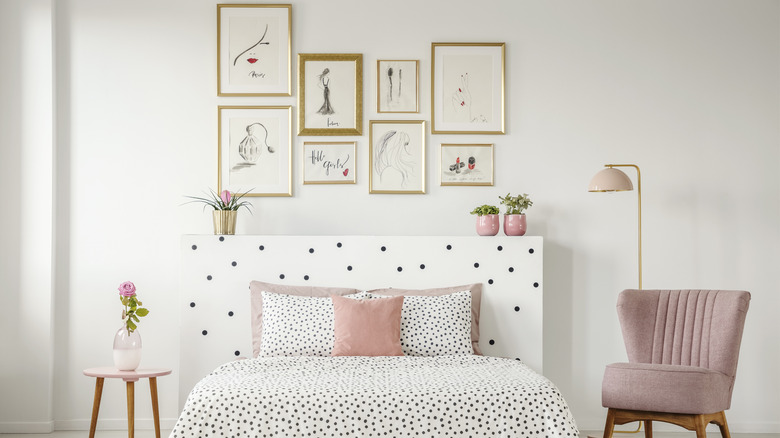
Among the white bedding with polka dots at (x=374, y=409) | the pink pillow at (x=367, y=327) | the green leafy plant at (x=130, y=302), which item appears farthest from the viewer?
the green leafy plant at (x=130, y=302)

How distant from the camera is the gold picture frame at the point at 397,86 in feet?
15.0

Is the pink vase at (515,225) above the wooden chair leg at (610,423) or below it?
above

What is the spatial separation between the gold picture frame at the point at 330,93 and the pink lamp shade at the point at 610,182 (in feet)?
4.65

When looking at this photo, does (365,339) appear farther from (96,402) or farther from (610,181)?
(610,181)

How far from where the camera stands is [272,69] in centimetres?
457

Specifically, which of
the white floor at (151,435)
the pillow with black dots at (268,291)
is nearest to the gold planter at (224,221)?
the pillow with black dots at (268,291)

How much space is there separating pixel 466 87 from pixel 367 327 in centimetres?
A: 166

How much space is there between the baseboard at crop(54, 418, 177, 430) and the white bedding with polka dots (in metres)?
1.58

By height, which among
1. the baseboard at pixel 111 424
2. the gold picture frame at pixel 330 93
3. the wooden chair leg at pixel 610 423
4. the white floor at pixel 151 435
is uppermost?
the gold picture frame at pixel 330 93

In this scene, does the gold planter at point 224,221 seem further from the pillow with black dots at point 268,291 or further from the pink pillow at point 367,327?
the pink pillow at point 367,327

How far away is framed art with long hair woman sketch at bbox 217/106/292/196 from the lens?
4559 millimetres

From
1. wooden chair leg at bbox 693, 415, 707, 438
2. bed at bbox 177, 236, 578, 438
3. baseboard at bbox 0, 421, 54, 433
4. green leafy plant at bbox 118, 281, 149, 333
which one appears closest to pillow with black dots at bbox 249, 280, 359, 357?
bed at bbox 177, 236, 578, 438

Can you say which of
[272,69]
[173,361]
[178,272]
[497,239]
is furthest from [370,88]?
[173,361]

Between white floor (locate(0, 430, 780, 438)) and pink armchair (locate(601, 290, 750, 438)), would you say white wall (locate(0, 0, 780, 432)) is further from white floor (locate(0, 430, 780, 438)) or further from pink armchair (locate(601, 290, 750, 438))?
pink armchair (locate(601, 290, 750, 438))
